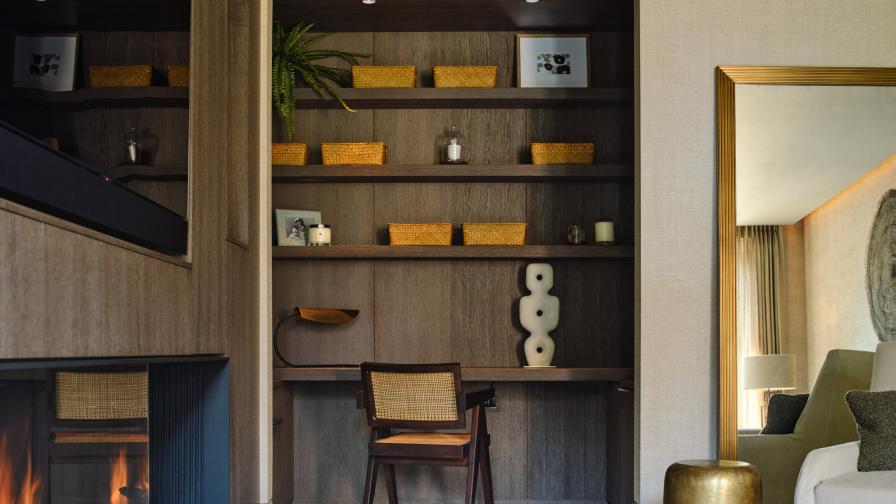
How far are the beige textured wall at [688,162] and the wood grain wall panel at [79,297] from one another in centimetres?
197

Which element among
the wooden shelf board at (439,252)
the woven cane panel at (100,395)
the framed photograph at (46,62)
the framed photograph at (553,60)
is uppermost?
the framed photograph at (553,60)

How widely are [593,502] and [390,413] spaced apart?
4.54 feet

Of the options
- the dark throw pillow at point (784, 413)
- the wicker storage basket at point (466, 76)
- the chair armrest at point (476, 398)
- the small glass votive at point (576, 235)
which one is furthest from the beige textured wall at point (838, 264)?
the wicker storage basket at point (466, 76)

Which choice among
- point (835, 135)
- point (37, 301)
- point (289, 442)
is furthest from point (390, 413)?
point (37, 301)

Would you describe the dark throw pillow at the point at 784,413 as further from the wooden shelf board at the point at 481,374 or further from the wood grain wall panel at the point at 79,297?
the wood grain wall panel at the point at 79,297

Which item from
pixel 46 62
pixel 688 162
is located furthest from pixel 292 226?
pixel 46 62

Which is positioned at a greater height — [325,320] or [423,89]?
[423,89]

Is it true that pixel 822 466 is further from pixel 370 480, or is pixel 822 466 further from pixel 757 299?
pixel 370 480

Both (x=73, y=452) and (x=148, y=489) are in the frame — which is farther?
(x=148, y=489)

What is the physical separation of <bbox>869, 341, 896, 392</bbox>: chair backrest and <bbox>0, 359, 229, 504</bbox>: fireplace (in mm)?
2338

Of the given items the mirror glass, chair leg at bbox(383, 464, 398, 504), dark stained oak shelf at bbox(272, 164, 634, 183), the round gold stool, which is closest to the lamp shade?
the mirror glass

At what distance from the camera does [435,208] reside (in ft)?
15.3

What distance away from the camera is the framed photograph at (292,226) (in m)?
4.46

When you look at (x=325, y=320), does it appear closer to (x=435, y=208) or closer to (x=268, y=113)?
(x=435, y=208)
